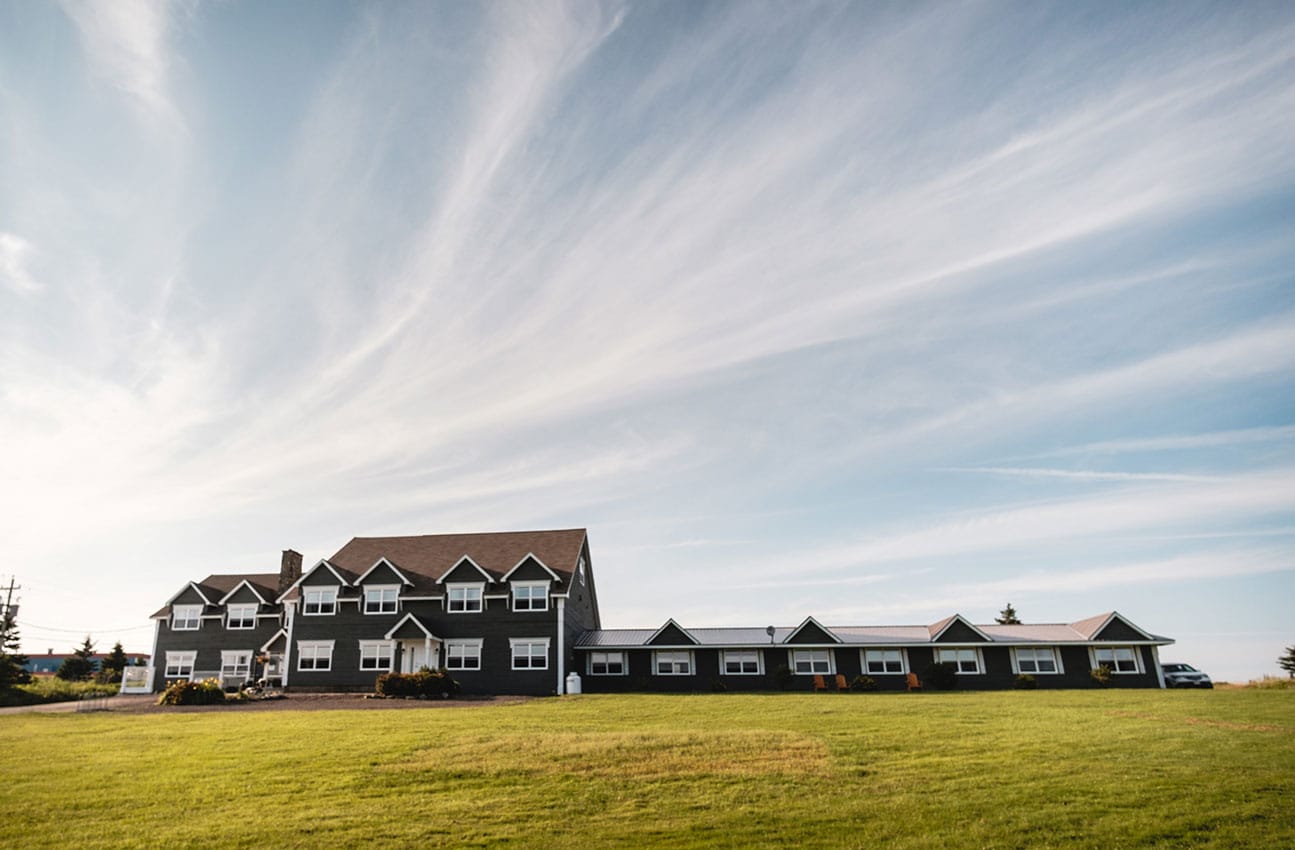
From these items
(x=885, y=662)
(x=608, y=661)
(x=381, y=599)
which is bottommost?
(x=885, y=662)

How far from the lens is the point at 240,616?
54.4 metres

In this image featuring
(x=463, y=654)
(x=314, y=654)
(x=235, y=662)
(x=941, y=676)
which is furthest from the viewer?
(x=235, y=662)

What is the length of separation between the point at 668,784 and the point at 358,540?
4336cm

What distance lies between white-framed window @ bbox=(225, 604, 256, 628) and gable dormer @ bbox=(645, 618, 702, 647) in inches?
1029

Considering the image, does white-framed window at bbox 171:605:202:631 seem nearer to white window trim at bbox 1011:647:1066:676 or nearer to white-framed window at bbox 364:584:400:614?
white-framed window at bbox 364:584:400:614

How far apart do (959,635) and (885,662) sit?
4623 millimetres

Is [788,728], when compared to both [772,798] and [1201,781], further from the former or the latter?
[1201,781]

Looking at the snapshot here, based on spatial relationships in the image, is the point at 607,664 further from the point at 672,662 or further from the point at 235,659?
the point at 235,659

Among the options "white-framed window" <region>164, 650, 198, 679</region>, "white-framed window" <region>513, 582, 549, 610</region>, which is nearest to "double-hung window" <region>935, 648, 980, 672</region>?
"white-framed window" <region>513, 582, 549, 610</region>

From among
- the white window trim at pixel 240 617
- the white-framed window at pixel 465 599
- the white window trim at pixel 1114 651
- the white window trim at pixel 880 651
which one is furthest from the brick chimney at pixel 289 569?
the white window trim at pixel 1114 651

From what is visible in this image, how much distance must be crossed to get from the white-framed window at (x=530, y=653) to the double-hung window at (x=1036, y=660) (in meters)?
27.5

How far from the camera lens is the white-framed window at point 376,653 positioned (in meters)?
47.9

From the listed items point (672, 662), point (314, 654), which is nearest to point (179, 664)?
point (314, 654)

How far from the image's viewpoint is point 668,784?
17422 millimetres
